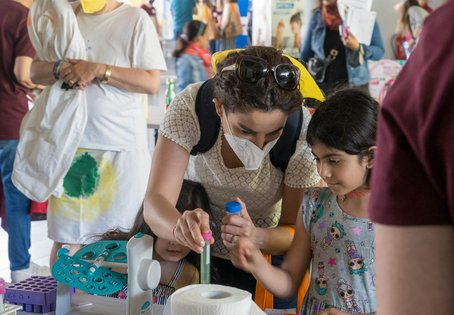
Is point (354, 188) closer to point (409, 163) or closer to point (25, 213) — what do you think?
point (409, 163)

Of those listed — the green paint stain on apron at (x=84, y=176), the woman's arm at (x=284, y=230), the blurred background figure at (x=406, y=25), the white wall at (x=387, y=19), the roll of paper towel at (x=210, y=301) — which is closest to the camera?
the roll of paper towel at (x=210, y=301)

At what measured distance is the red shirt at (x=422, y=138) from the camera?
456mm

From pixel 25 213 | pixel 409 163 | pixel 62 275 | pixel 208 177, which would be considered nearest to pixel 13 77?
pixel 25 213

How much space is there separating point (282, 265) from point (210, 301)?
1.65ft

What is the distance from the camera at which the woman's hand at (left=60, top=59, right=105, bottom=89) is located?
8.12 ft

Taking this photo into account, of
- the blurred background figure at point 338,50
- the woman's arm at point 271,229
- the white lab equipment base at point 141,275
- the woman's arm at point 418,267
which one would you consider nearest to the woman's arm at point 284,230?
the woman's arm at point 271,229

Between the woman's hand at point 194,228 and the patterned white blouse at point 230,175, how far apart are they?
11.9 inches

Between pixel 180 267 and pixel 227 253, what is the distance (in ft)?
0.44

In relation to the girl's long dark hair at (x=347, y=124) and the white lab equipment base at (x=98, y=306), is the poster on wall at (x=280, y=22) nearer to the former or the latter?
the girl's long dark hair at (x=347, y=124)

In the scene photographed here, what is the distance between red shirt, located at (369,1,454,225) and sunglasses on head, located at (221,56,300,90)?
0.96 m

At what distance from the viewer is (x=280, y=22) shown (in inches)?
160

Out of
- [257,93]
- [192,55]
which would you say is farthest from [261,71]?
[192,55]

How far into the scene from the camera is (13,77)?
312 cm

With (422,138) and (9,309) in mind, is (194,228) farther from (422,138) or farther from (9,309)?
(422,138)
